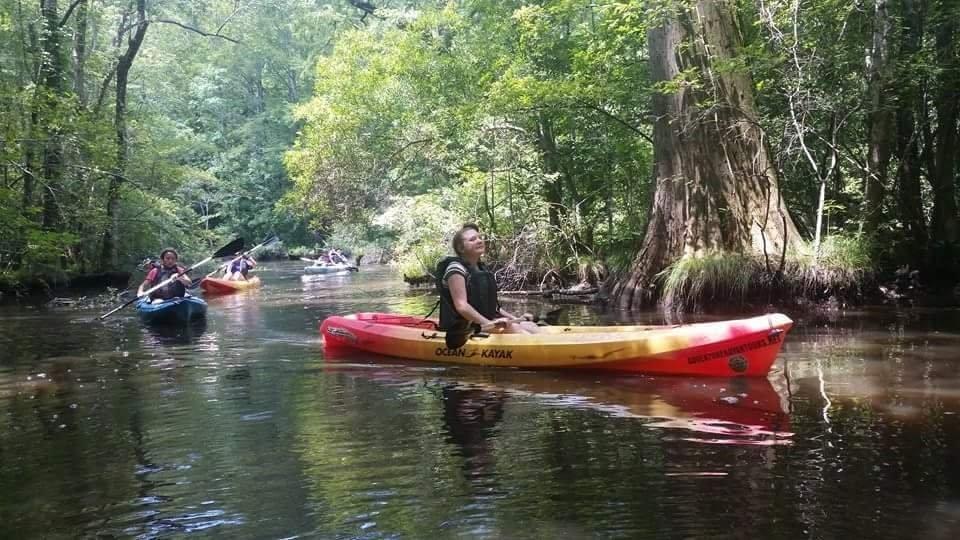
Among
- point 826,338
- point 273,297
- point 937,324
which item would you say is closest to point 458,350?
point 826,338

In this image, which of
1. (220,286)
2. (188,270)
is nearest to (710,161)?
(188,270)

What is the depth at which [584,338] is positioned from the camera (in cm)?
631

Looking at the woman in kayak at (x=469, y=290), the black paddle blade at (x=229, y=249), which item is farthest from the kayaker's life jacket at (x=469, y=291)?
the black paddle blade at (x=229, y=249)

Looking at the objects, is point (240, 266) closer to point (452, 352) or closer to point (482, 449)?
point (452, 352)

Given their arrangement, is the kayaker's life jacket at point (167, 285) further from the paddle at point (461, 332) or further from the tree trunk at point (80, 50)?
the tree trunk at point (80, 50)

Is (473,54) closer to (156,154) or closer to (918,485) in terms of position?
(156,154)

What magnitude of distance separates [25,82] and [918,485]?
20825 mm

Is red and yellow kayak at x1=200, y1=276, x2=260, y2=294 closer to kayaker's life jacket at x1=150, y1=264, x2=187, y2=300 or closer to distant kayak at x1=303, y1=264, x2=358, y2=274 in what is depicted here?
kayaker's life jacket at x1=150, y1=264, x2=187, y2=300

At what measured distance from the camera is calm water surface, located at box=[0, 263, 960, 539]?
3141 millimetres

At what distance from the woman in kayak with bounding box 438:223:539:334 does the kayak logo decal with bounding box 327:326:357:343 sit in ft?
4.79

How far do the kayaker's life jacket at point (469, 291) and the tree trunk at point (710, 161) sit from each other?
4389mm

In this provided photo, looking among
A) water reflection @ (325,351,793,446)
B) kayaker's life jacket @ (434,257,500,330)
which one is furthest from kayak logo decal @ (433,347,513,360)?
kayaker's life jacket @ (434,257,500,330)

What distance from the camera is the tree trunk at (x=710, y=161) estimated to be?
10.2 meters

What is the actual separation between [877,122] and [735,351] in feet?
20.4
